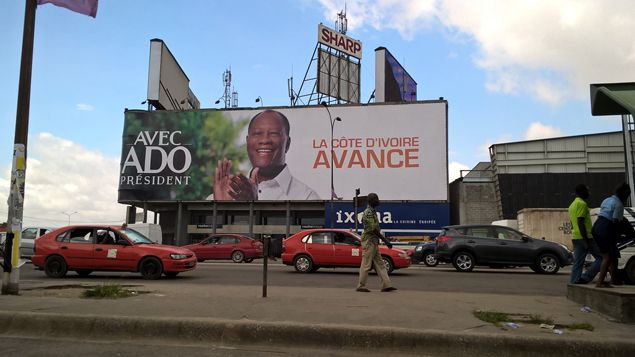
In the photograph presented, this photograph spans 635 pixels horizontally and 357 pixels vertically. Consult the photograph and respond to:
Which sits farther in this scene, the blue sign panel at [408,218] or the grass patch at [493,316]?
the blue sign panel at [408,218]

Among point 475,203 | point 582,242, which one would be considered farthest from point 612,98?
point 475,203

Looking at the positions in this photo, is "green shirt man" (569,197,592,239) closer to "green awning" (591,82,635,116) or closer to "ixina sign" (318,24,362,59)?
"green awning" (591,82,635,116)

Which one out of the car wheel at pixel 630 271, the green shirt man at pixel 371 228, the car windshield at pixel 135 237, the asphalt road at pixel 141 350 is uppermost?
the green shirt man at pixel 371 228

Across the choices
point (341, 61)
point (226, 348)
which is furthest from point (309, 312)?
point (341, 61)

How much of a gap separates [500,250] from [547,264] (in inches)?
60.0

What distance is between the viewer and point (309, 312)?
620 centimetres

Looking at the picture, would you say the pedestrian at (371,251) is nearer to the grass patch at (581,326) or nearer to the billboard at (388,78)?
the grass patch at (581,326)

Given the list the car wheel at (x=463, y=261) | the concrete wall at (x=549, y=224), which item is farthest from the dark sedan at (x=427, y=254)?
the concrete wall at (x=549, y=224)

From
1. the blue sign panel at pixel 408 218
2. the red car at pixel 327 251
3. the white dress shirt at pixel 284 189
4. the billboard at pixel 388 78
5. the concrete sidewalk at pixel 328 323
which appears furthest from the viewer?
the billboard at pixel 388 78

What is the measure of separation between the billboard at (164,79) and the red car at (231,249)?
26216mm

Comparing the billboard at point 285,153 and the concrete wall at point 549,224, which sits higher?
the billboard at point 285,153

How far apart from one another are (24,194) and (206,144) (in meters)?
36.8

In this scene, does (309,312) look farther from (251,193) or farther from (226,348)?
(251,193)

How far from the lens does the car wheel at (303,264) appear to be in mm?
15203
